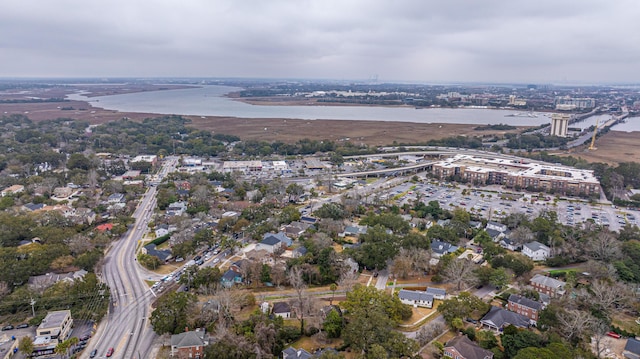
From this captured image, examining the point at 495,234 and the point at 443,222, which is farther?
the point at 443,222

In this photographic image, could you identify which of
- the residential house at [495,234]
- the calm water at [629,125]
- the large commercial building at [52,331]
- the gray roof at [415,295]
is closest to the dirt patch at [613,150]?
the calm water at [629,125]

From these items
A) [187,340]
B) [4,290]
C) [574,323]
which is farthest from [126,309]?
[574,323]

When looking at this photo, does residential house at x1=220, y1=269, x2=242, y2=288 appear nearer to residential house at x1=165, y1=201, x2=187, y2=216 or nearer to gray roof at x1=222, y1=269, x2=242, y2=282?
gray roof at x1=222, y1=269, x2=242, y2=282

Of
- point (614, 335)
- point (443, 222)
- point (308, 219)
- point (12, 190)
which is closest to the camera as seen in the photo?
point (614, 335)

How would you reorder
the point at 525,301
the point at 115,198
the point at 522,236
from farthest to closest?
the point at 115,198 → the point at 522,236 → the point at 525,301

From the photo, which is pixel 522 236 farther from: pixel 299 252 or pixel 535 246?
pixel 299 252
